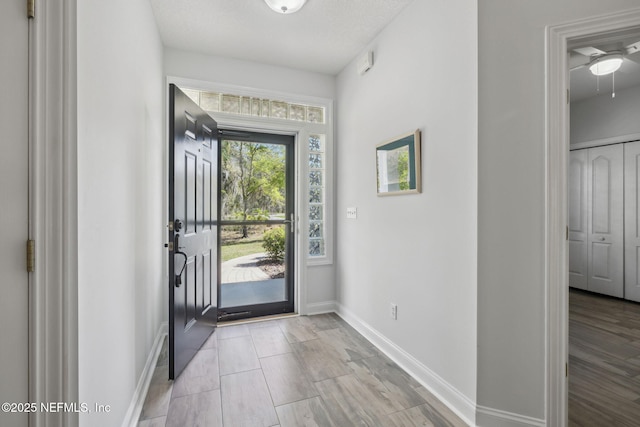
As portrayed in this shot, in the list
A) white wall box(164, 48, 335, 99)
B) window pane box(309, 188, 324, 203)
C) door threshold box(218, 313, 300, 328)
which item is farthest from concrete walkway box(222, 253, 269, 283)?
white wall box(164, 48, 335, 99)

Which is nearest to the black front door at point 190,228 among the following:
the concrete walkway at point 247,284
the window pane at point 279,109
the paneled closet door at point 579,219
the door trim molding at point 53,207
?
the concrete walkway at point 247,284

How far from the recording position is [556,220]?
151cm

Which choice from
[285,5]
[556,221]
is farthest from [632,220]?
[285,5]

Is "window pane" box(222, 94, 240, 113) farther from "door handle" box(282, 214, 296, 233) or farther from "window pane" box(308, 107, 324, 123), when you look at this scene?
"door handle" box(282, 214, 296, 233)

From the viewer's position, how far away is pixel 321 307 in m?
3.42

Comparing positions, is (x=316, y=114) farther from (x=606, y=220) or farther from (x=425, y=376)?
(x=606, y=220)

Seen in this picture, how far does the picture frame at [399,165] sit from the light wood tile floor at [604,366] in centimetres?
168

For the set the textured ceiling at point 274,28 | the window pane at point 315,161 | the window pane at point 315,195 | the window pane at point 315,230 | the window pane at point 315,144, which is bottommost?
the window pane at point 315,230

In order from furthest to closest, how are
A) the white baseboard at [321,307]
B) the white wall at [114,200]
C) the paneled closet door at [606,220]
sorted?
the paneled closet door at [606,220] < the white baseboard at [321,307] < the white wall at [114,200]

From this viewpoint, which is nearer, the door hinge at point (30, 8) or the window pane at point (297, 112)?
the door hinge at point (30, 8)

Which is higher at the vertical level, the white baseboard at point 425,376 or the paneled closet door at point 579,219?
the paneled closet door at point 579,219

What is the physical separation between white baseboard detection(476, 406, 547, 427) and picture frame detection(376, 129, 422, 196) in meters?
1.35

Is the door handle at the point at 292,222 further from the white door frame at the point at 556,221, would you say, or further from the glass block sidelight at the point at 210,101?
the white door frame at the point at 556,221

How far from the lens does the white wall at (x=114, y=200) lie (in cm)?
111
